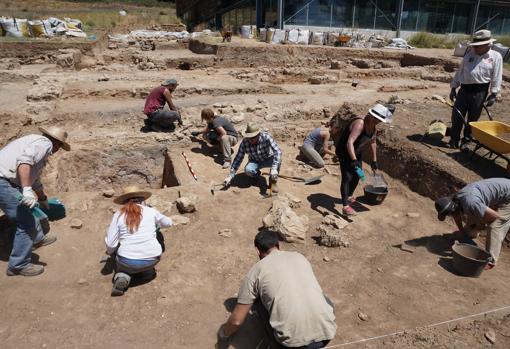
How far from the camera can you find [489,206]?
14.2 ft

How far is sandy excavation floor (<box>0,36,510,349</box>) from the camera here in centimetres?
354

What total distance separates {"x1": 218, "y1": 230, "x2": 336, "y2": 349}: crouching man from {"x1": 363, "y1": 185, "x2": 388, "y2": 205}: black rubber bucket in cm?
338

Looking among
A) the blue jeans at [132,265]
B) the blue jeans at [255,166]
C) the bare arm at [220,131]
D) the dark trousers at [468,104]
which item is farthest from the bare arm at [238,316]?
the dark trousers at [468,104]

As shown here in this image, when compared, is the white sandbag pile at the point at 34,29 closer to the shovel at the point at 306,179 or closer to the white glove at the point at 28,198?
the shovel at the point at 306,179

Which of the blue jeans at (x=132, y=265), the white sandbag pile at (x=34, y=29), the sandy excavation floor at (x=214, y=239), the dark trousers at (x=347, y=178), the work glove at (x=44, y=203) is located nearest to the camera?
the sandy excavation floor at (x=214, y=239)

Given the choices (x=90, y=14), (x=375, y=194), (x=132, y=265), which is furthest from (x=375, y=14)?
(x=132, y=265)

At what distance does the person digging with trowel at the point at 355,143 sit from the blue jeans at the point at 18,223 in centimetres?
396

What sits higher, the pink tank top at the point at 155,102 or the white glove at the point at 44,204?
the pink tank top at the point at 155,102

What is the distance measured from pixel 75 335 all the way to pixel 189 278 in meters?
1.23

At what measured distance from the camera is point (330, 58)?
1838 centimetres

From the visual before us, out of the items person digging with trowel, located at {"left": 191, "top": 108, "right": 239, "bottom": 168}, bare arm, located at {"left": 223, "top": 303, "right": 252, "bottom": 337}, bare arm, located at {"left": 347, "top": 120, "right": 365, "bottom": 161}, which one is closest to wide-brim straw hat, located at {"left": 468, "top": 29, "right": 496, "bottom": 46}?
bare arm, located at {"left": 347, "top": 120, "right": 365, "bottom": 161}

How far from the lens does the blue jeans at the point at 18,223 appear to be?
4.05 metres

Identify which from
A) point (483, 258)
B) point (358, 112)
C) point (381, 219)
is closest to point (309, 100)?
point (358, 112)

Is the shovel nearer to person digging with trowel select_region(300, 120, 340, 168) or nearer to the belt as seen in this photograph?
person digging with trowel select_region(300, 120, 340, 168)
